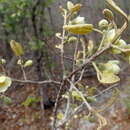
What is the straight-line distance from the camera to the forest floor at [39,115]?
87.7 inches

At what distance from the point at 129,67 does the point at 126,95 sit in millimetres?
383

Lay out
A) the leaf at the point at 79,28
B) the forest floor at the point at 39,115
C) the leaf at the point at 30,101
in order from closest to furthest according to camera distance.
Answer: the leaf at the point at 79,28
the forest floor at the point at 39,115
the leaf at the point at 30,101

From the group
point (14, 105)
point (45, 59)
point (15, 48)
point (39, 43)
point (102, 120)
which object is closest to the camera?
point (102, 120)

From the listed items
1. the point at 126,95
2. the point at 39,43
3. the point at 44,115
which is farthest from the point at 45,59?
the point at 126,95

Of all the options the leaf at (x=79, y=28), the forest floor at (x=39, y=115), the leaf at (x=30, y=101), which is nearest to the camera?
the leaf at (x=79, y=28)

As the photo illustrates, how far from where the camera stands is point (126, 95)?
96.9 inches

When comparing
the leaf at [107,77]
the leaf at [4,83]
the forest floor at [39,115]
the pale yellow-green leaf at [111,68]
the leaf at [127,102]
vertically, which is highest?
the leaf at [107,77]

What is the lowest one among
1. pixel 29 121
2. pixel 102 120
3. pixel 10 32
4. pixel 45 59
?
pixel 29 121

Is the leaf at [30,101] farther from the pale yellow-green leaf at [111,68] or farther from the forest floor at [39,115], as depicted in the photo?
the pale yellow-green leaf at [111,68]

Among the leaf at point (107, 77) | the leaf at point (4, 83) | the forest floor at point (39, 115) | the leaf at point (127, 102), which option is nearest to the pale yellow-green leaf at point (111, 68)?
the leaf at point (107, 77)

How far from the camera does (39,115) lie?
2.41 meters

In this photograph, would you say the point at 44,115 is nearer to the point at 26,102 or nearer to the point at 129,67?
the point at 26,102

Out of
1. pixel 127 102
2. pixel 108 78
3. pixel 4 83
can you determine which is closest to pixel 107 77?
pixel 108 78

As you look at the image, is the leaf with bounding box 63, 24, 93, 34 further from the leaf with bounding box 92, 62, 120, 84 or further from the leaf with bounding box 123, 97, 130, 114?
the leaf with bounding box 123, 97, 130, 114
